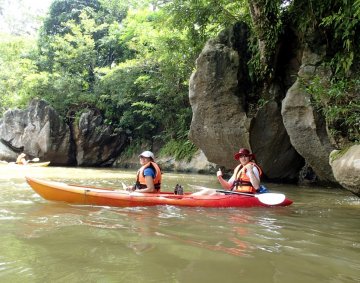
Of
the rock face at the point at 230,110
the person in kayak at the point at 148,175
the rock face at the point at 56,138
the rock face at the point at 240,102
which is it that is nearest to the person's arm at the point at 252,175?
the person in kayak at the point at 148,175

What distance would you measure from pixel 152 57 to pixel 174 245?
1540cm

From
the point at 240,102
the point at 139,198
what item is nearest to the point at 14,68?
the point at 240,102

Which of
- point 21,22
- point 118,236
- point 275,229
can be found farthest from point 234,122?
point 21,22

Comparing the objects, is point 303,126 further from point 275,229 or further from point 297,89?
point 275,229

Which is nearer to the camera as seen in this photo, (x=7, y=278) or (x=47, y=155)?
(x=7, y=278)

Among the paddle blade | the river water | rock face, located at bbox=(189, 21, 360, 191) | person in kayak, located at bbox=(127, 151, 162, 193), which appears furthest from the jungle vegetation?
person in kayak, located at bbox=(127, 151, 162, 193)

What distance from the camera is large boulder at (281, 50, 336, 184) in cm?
805

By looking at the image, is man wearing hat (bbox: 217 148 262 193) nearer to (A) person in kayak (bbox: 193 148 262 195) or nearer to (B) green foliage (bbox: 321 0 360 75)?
(A) person in kayak (bbox: 193 148 262 195)

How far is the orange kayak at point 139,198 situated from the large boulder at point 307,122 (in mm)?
2594

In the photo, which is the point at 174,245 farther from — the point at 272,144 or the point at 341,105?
the point at 272,144

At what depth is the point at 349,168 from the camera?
5.58 metres

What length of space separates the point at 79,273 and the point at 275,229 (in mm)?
2660

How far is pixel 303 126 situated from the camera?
8.21 meters

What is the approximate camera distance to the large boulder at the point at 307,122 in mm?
8047
